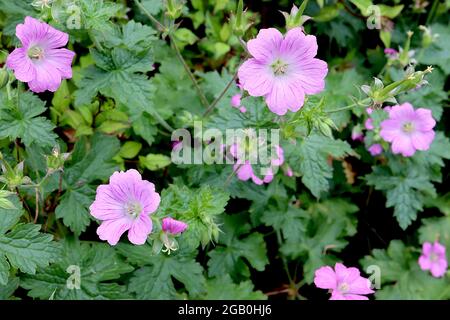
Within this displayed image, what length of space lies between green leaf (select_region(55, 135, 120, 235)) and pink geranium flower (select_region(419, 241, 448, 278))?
1.76 meters

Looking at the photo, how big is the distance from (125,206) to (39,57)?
0.59m

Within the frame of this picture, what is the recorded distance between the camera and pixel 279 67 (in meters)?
1.81

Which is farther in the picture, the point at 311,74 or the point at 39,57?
the point at 39,57

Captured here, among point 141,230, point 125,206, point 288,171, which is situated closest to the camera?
point 141,230

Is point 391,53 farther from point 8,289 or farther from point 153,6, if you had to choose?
point 8,289

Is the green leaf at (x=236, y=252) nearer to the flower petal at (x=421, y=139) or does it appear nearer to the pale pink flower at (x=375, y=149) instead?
the pale pink flower at (x=375, y=149)

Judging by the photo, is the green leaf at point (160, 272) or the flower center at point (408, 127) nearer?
the green leaf at point (160, 272)

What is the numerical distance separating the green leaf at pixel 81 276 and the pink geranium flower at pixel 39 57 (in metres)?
0.69

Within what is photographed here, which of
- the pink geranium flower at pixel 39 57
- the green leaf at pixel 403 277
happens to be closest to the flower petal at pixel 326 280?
the green leaf at pixel 403 277

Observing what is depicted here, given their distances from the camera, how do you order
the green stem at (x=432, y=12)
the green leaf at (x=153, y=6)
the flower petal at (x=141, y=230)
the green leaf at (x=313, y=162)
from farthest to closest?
the green stem at (x=432, y=12)
the green leaf at (x=153, y=6)
the green leaf at (x=313, y=162)
the flower petal at (x=141, y=230)

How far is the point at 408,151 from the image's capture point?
8.98 ft

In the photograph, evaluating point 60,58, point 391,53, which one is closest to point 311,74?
point 60,58

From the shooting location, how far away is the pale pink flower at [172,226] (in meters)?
1.74
